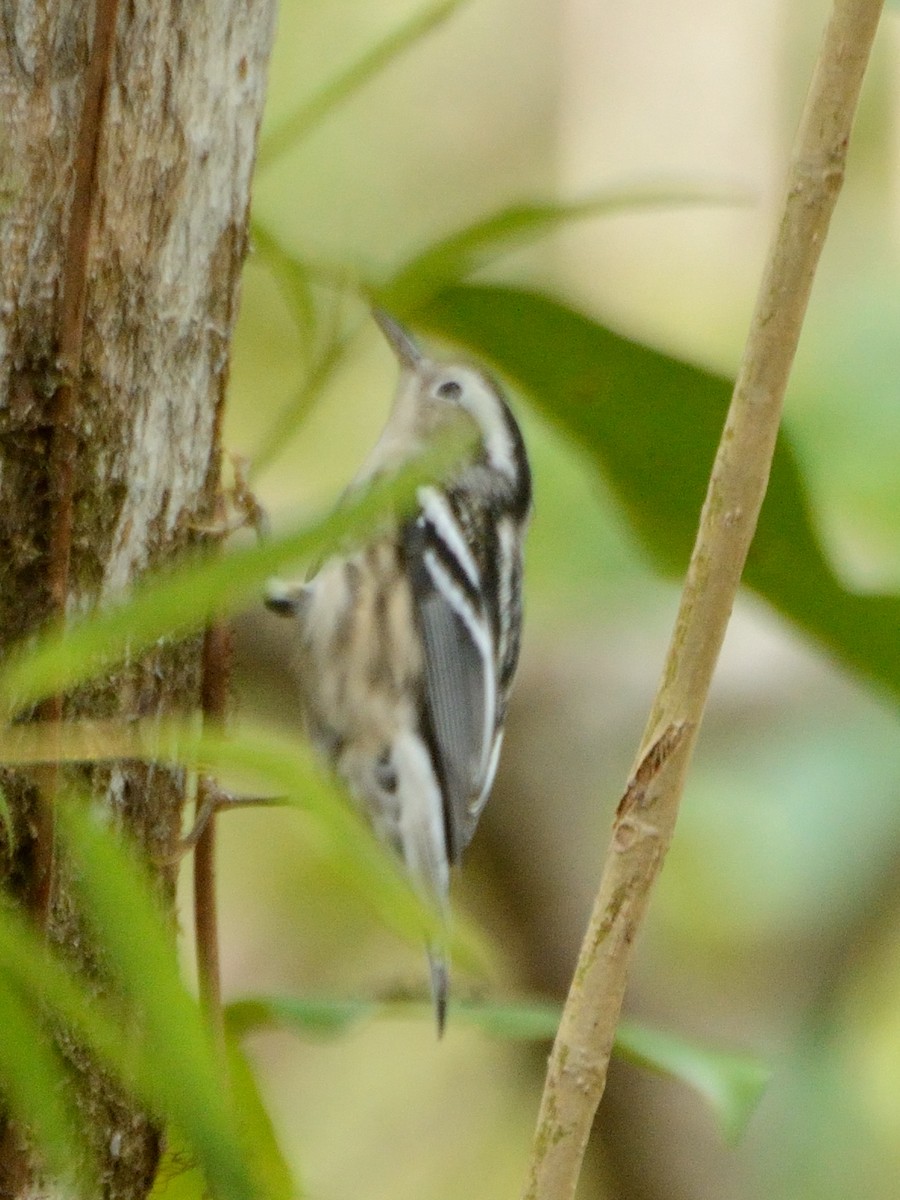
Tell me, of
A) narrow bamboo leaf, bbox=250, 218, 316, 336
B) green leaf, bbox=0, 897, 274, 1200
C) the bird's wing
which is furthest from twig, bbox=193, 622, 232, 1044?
the bird's wing

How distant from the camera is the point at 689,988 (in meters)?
2.73

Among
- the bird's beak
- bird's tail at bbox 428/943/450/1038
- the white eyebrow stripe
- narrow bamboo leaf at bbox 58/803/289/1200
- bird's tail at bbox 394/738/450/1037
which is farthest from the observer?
the bird's beak

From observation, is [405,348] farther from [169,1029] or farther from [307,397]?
[169,1029]

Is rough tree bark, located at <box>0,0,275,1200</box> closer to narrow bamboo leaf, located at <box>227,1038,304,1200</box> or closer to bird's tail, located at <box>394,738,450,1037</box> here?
narrow bamboo leaf, located at <box>227,1038,304,1200</box>

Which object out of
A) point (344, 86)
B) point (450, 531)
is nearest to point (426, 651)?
point (450, 531)

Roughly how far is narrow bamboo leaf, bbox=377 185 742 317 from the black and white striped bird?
607mm

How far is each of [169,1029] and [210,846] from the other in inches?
29.0

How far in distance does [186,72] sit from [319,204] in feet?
6.33

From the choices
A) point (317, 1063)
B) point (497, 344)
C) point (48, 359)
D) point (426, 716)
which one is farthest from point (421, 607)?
point (317, 1063)

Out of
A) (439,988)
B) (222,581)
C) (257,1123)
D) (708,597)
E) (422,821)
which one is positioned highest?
(222,581)

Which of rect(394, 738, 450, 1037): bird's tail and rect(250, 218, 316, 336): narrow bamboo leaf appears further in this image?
rect(394, 738, 450, 1037): bird's tail

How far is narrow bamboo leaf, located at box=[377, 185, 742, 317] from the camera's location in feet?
4.26

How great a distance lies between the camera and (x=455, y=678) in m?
2.11

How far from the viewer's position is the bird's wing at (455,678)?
2.04 metres
